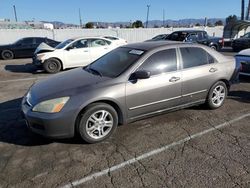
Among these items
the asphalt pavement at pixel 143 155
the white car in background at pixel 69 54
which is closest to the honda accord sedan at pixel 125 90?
the asphalt pavement at pixel 143 155

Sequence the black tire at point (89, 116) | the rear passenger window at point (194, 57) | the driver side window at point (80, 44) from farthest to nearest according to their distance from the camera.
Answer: the driver side window at point (80, 44) < the rear passenger window at point (194, 57) < the black tire at point (89, 116)

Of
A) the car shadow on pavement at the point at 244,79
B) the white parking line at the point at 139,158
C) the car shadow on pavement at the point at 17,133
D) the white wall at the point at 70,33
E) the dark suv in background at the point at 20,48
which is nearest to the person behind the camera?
the white parking line at the point at 139,158

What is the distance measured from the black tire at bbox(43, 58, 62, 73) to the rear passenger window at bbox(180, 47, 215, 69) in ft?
22.2

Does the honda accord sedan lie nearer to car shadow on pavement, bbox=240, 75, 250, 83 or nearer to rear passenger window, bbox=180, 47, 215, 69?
rear passenger window, bbox=180, 47, 215, 69

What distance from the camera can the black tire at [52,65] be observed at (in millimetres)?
10070

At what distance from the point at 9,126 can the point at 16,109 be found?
3.42ft

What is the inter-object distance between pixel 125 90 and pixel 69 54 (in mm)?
6939

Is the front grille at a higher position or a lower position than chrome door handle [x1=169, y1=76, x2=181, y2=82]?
lower

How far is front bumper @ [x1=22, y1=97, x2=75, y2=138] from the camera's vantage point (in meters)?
3.56

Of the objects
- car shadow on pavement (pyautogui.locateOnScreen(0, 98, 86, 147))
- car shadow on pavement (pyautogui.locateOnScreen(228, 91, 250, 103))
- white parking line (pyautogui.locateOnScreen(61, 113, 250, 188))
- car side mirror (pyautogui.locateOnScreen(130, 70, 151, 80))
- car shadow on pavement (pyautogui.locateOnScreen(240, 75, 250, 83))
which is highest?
car side mirror (pyautogui.locateOnScreen(130, 70, 151, 80))

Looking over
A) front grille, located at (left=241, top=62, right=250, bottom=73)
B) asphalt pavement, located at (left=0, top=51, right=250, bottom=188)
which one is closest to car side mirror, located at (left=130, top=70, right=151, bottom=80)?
asphalt pavement, located at (left=0, top=51, right=250, bottom=188)

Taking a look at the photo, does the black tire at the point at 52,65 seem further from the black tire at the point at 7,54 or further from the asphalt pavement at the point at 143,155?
the black tire at the point at 7,54

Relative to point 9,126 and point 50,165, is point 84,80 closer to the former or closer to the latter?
point 50,165

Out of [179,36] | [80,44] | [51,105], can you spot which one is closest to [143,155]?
[51,105]
